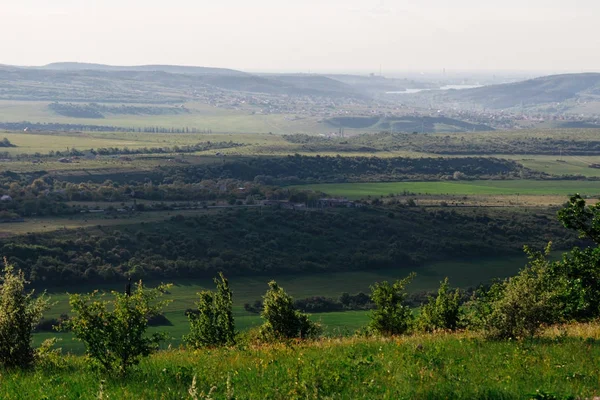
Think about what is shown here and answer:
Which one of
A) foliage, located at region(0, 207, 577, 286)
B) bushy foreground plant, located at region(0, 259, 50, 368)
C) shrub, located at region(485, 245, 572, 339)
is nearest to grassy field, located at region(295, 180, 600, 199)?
foliage, located at region(0, 207, 577, 286)

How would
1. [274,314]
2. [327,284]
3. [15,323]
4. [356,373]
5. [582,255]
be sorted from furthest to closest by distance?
[327,284], [274,314], [582,255], [15,323], [356,373]

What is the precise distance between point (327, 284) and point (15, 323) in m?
46.7

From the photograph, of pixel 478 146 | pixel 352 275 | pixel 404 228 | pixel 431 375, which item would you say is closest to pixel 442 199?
pixel 404 228

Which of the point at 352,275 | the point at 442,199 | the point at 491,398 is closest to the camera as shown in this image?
the point at 491,398

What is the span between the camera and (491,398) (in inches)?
436

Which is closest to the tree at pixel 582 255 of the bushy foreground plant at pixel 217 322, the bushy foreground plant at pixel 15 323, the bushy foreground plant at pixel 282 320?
the bushy foreground plant at pixel 282 320

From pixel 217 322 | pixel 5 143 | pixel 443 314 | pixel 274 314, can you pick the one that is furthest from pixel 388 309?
pixel 5 143

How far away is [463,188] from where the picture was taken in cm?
11025

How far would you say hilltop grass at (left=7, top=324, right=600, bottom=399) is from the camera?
1117 cm

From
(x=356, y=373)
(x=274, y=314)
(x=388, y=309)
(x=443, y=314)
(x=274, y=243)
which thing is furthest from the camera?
(x=274, y=243)

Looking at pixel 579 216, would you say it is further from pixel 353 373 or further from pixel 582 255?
pixel 353 373

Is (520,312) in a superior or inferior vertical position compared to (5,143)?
superior

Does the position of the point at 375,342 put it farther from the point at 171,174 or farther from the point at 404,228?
the point at 171,174

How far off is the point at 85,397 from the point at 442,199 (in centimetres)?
8943
